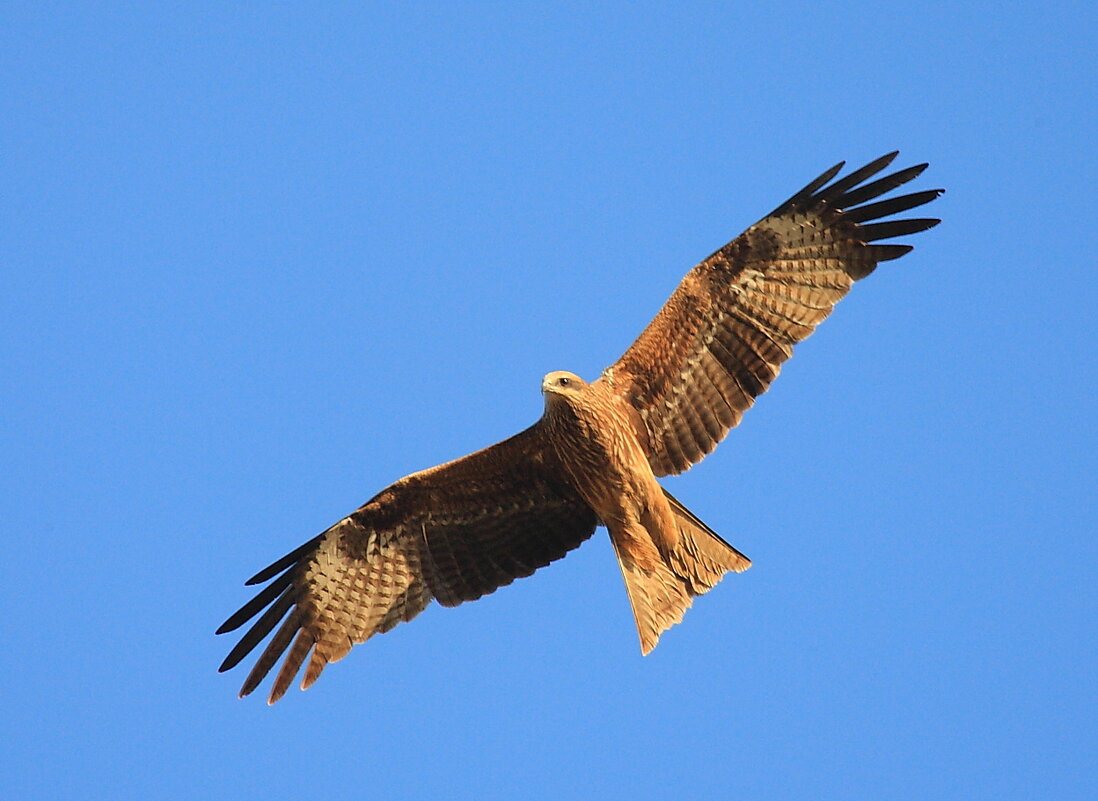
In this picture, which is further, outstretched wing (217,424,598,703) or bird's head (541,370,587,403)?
outstretched wing (217,424,598,703)

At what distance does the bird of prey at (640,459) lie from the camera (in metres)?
10.2

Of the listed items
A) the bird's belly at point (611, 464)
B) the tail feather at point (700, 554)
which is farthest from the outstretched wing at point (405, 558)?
the tail feather at point (700, 554)

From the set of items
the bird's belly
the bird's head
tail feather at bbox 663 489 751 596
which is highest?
the bird's head

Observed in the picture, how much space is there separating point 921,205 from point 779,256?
1.00m

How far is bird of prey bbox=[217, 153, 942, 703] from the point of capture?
1023 centimetres

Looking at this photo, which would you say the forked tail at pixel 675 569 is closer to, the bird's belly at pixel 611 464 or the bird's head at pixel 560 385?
the bird's belly at pixel 611 464

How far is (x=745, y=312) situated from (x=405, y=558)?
2.99m

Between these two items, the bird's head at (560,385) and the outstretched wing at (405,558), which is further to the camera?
the outstretched wing at (405,558)

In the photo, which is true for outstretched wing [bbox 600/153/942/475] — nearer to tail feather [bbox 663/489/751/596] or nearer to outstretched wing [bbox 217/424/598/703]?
tail feather [bbox 663/489/751/596]

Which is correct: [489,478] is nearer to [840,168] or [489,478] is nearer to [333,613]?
[333,613]

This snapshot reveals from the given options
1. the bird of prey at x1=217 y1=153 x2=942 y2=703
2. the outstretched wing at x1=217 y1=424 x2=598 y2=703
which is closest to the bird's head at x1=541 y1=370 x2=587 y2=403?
the bird of prey at x1=217 y1=153 x2=942 y2=703

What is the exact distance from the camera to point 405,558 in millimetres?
10922

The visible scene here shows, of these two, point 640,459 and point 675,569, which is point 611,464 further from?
point 675,569

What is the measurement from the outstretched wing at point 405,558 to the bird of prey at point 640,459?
0.03ft
